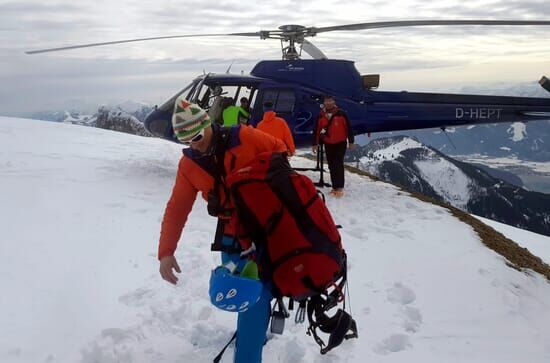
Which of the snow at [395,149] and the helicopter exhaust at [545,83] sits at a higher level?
the helicopter exhaust at [545,83]

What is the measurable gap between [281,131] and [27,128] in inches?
453

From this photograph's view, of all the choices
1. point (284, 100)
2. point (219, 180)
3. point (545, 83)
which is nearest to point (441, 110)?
point (545, 83)

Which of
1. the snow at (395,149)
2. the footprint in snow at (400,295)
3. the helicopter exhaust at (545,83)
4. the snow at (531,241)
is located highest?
the helicopter exhaust at (545,83)

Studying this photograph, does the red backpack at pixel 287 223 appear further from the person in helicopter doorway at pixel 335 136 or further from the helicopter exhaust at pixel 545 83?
the helicopter exhaust at pixel 545 83

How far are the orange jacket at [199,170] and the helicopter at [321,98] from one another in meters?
6.84

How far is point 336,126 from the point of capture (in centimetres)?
898

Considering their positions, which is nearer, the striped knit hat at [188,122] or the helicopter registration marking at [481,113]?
the striped knit hat at [188,122]

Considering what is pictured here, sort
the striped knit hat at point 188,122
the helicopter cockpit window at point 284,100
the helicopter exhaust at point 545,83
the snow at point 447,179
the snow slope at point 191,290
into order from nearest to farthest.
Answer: the striped knit hat at point 188,122, the snow slope at point 191,290, the helicopter exhaust at point 545,83, the helicopter cockpit window at point 284,100, the snow at point 447,179

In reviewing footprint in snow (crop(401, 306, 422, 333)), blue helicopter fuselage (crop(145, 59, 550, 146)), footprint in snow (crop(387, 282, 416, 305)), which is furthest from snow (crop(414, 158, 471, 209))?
footprint in snow (crop(401, 306, 422, 333))

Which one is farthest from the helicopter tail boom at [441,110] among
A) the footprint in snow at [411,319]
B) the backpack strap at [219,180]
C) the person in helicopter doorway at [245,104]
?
the backpack strap at [219,180]

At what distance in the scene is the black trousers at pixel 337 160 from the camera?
9.15 metres

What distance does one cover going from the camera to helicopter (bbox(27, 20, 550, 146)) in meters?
9.77

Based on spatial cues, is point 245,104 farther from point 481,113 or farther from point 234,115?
point 481,113

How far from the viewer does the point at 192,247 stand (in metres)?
5.80
